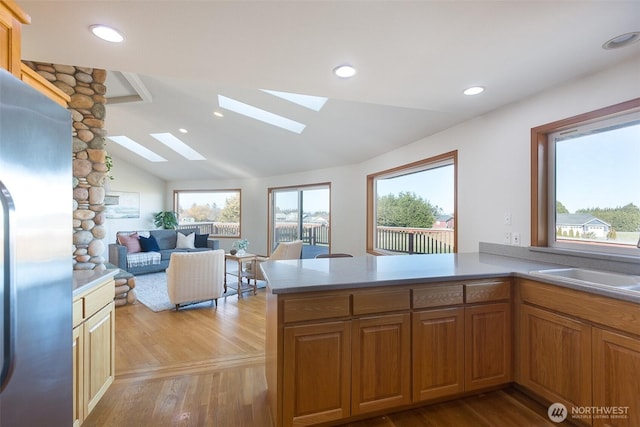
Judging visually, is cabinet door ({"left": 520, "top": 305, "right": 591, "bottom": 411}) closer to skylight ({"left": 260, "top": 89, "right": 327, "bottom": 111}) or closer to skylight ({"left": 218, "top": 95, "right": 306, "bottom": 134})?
skylight ({"left": 260, "top": 89, "right": 327, "bottom": 111})

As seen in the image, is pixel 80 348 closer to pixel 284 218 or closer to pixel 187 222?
pixel 284 218

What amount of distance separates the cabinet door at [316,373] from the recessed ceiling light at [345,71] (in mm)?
1624

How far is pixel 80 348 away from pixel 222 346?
1438 millimetres

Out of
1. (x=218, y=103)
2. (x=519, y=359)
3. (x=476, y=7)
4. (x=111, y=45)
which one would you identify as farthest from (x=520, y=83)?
(x=218, y=103)

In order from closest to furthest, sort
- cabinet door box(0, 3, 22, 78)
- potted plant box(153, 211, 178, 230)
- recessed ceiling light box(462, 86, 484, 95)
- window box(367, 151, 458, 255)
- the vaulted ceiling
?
cabinet door box(0, 3, 22, 78) → the vaulted ceiling → recessed ceiling light box(462, 86, 484, 95) → window box(367, 151, 458, 255) → potted plant box(153, 211, 178, 230)

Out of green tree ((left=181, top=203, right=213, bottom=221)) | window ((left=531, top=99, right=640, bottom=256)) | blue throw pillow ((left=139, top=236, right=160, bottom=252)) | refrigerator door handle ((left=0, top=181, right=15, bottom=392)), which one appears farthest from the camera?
green tree ((left=181, top=203, right=213, bottom=221))

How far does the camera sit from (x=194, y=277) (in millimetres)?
3965

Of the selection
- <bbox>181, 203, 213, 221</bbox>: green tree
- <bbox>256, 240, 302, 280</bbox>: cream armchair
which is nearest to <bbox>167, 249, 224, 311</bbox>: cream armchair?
<bbox>256, 240, 302, 280</bbox>: cream armchair

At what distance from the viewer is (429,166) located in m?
3.84

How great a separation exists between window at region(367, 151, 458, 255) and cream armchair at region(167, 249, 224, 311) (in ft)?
8.09

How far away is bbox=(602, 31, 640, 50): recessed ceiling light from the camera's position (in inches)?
64.3

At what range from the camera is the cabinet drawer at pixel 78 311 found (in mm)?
1588

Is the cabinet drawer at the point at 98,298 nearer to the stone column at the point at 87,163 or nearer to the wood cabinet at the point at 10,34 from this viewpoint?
the wood cabinet at the point at 10,34

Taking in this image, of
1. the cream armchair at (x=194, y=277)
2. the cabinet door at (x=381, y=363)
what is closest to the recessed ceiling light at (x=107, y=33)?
the cabinet door at (x=381, y=363)
